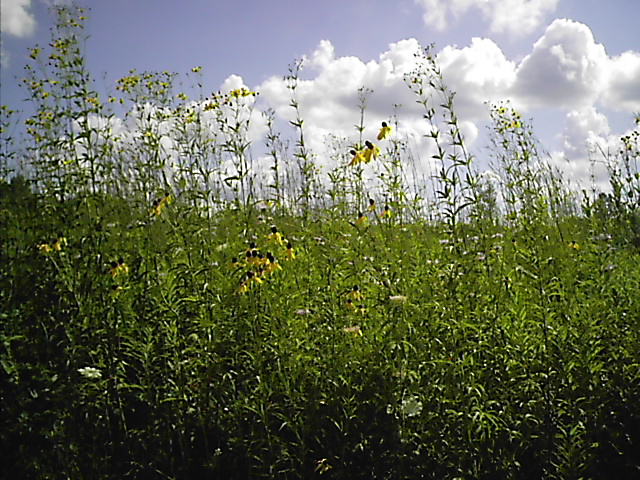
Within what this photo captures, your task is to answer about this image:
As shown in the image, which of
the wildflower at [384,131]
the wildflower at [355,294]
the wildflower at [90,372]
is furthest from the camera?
the wildflower at [384,131]

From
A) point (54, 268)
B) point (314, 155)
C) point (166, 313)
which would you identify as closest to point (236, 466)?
point (166, 313)

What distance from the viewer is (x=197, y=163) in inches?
113

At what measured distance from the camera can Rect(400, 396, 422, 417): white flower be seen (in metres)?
1.95

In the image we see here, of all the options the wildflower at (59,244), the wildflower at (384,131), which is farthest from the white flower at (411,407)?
the wildflower at (59,244)

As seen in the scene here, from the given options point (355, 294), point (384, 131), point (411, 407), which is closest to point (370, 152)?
point (384, 131)

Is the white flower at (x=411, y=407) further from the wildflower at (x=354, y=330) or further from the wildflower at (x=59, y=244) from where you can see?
the wildflower at (x=59, y=244)

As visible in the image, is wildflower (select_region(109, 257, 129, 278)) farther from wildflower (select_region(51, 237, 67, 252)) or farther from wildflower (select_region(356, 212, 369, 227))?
wildflower (select_region(356, 212, 369, 227))

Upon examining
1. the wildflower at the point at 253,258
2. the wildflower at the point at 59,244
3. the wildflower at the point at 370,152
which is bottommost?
the wildflower at the point at 253,258

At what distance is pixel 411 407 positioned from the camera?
1958mm

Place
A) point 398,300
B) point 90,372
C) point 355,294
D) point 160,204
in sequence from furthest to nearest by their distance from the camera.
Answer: point 160,204 < point 355,294 < point 90,372 < point 398,300

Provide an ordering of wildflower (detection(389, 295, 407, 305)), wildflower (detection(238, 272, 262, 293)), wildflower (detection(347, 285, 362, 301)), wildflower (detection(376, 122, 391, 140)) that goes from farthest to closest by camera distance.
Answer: wildflower (detection(376, 122, 391, 140)), wildflower (detection(347, 285, 362, 301)), wildflower (detection(238, 272, 262, 293)), wildflower (detection(389, 295, 407, 305))

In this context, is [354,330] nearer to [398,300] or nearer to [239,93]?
[398,300]

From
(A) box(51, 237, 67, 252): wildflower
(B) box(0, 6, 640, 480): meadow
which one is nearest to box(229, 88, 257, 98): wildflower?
(B) box(0, 6, 640, 480): meadow

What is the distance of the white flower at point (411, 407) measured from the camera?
1947mm
